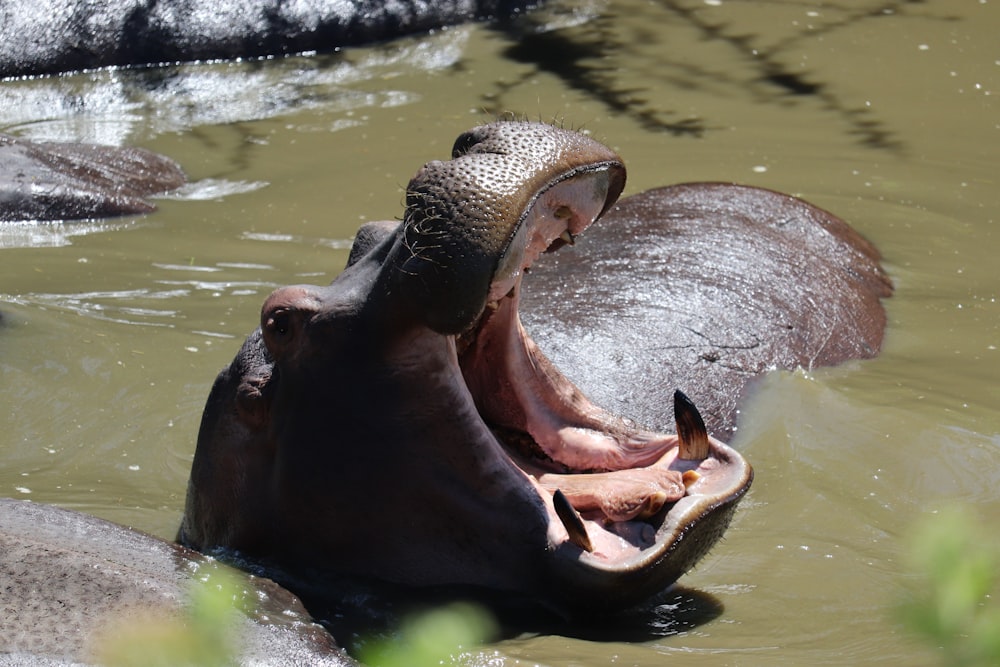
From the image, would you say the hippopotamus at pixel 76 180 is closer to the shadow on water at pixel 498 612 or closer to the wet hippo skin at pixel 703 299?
the wet hippo skin at pixel 703 299

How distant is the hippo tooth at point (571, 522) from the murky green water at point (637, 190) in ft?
0.77

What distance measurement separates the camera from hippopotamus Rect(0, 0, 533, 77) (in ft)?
33.5

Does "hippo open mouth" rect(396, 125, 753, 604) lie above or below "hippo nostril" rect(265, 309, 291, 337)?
below

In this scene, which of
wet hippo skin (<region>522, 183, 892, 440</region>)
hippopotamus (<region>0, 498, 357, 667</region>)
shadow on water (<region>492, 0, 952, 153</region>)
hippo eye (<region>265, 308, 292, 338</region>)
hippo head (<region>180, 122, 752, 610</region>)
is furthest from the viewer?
shadow on water (<region>492, 0, 952, 153</region>)

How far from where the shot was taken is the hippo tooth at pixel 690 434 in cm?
345

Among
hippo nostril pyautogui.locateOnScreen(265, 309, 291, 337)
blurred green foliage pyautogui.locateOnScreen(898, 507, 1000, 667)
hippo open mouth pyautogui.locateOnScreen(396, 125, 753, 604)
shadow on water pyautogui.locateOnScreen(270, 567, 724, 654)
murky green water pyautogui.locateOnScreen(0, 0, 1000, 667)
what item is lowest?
murky green water pyautogui.locateOnScreen(0, 0, 1000, 667)

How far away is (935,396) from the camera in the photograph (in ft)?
17.1

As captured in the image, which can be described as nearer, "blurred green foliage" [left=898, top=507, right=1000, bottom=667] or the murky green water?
"blurred green foliage" [left=898, top=507, right=1000, bottom=667]

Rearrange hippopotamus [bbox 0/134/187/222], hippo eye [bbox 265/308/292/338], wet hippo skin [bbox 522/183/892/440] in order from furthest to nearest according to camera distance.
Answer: hippopotamus [bbox 0/134/187/222]
wet hippo skin [bbox 522/183/892/440]
hippo eye [bbox 265/308/292/338]

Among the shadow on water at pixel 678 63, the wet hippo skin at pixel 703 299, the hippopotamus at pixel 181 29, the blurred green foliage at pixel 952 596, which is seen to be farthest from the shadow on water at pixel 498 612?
the hippopotamus at pixel 181 29

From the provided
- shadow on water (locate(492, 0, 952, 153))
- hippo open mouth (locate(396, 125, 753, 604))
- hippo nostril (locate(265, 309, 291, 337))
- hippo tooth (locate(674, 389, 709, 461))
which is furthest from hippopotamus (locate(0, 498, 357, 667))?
shadow on water (locate(492, 0, 952, 153))

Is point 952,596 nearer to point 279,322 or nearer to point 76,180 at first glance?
point 279,322

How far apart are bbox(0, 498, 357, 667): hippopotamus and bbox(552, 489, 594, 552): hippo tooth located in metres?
0.57

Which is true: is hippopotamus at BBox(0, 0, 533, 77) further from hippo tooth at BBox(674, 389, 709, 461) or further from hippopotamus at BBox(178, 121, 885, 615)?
hippo tooth at BBox(674, 389, 709, 461)
